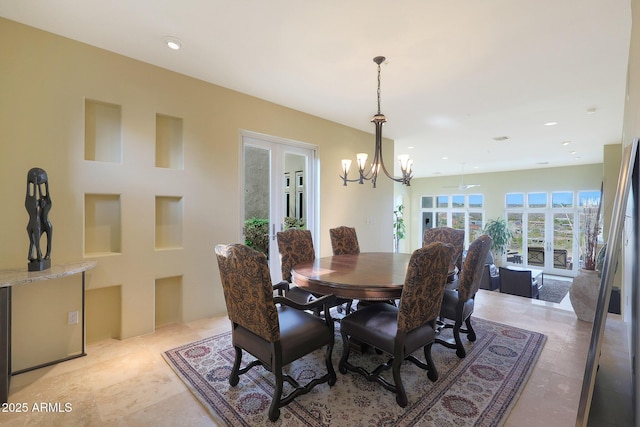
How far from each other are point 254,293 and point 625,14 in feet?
11.0

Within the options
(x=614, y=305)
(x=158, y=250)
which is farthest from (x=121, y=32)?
(x=614, y=305)

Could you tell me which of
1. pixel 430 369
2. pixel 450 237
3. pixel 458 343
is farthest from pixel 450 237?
pixel 430 369

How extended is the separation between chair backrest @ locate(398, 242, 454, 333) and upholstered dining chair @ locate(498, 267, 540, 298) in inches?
185

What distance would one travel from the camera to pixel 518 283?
5.58 meters

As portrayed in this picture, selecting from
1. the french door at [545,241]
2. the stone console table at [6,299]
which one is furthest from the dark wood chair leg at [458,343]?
the french door at [545,241]

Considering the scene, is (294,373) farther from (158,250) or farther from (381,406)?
(158,250)

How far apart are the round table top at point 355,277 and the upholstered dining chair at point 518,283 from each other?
13.1ft

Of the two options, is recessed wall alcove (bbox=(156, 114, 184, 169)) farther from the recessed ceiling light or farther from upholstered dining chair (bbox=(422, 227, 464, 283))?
upholstered dining chair (bbox=(422, 227, 464, 283))

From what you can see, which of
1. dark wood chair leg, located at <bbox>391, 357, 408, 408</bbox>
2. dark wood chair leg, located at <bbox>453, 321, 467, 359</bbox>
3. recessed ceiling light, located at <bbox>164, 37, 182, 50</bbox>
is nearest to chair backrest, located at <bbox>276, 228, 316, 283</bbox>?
dark wood chair leg, located at <bbox>391, 357, 408, 408</bbox>

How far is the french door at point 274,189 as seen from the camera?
391cm

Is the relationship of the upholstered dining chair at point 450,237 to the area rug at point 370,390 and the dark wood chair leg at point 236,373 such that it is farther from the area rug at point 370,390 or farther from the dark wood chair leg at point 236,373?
the dark wood chair leg at point 236,373

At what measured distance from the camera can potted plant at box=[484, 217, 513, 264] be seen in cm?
916

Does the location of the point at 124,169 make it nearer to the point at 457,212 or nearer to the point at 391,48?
the point at 391,48

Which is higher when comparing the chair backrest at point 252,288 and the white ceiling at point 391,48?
the white ceiling at point 391,48
